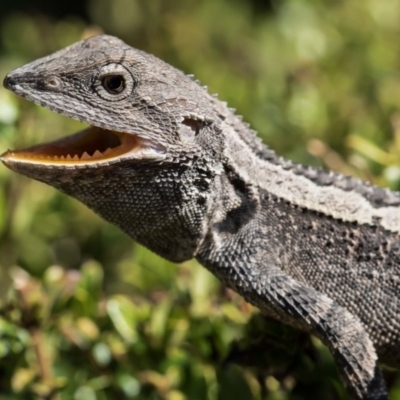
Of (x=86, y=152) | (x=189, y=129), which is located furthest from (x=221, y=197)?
(x=86, y=152)

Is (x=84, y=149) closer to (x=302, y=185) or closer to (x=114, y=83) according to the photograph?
(x=114, y=83)

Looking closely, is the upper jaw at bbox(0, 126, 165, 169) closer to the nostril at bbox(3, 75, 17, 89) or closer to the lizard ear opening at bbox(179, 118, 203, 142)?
the lizard ear opening at bbox(179, 118, 203, 142)

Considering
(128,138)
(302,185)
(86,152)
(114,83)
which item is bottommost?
(86,152)

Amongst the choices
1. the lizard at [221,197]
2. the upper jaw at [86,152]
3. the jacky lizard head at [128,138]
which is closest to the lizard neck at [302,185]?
the lizard at [221,197]

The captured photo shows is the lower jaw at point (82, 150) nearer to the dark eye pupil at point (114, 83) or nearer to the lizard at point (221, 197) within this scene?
the lizard at point (221, 197)

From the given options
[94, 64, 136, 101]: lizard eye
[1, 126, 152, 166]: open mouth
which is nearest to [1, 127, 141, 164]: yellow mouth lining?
[1, 126, 152, 166]: open mouth

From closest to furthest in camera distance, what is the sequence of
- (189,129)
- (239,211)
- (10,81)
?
1. (10,81)
2. (189,129)
3. (239,211)

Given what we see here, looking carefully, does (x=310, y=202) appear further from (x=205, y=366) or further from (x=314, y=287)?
(x=205, y=366)

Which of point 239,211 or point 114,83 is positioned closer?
point 114,83
